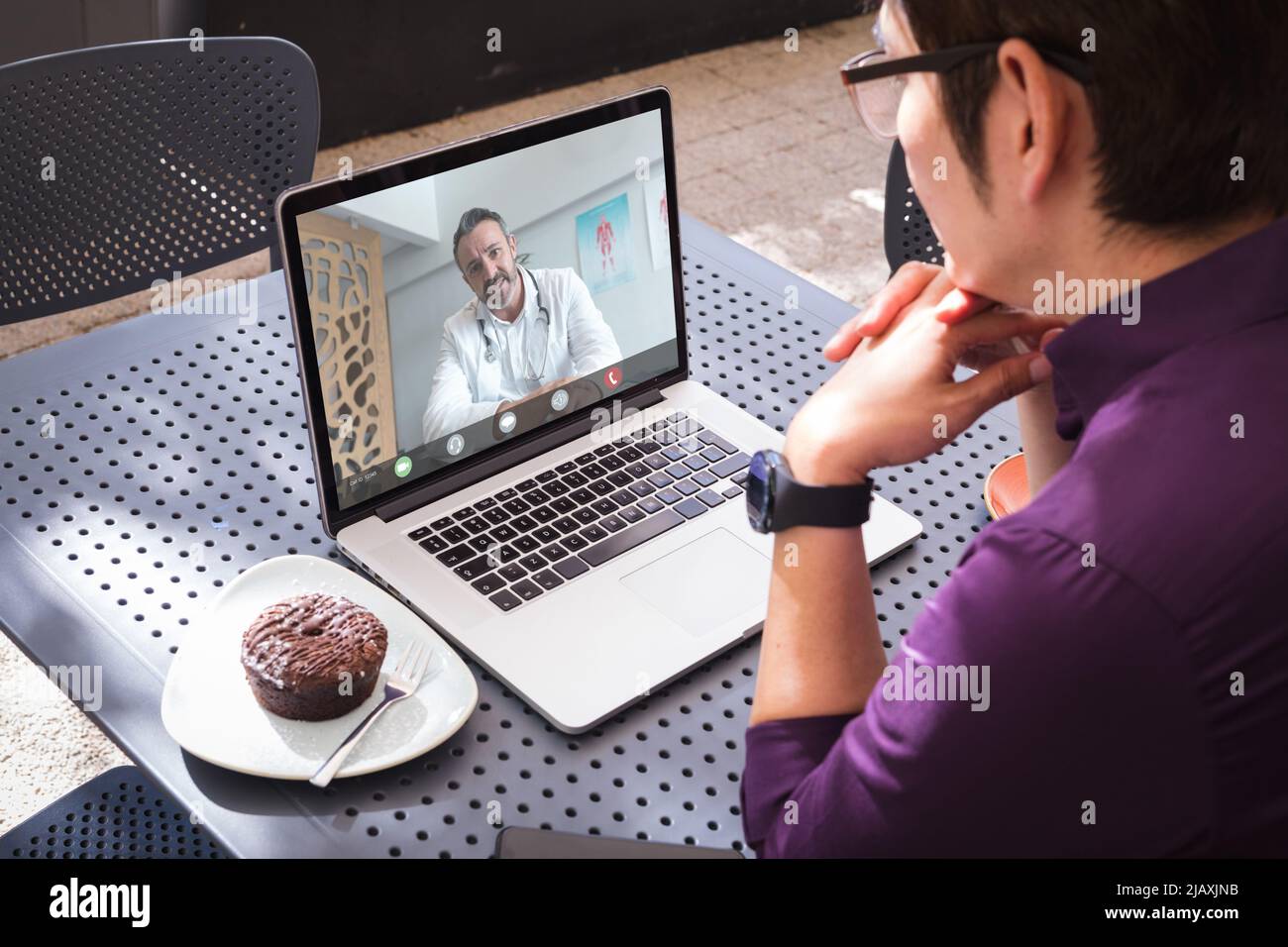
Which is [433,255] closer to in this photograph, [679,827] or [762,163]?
[679,827]

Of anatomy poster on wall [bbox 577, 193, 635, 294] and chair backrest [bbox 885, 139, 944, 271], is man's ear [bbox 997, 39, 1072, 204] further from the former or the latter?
chair backrest [bbox 885, 139, 944, 271]

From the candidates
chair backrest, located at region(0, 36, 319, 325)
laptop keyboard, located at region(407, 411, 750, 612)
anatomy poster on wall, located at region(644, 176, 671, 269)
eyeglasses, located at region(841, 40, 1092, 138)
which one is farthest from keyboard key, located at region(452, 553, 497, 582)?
chair backrest, located at region(0, 36, 319, 325)

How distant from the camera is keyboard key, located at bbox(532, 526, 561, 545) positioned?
1227 millimetres

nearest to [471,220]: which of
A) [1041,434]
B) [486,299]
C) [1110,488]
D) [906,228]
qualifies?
[486,299]

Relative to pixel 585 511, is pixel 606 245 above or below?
above

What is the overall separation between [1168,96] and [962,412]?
30 centimetres

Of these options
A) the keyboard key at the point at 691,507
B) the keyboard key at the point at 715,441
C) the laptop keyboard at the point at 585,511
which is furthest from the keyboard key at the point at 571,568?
the keyboard key at the point at 715,441

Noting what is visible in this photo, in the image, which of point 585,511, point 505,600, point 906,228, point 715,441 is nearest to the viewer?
point 505,600

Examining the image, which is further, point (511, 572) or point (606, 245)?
point (606, 245)

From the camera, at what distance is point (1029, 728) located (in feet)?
2.64

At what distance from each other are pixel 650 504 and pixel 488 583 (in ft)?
0.62

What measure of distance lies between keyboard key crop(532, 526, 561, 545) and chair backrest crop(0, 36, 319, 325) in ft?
2.68

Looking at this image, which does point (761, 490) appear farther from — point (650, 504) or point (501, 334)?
point (501, 334)

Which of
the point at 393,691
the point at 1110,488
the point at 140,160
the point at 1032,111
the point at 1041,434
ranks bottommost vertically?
the point at 393,691
